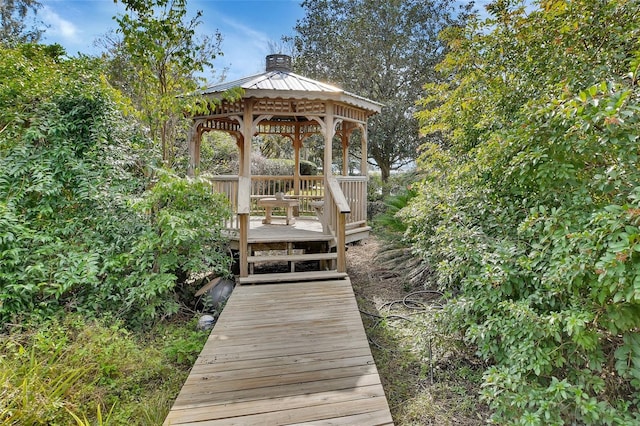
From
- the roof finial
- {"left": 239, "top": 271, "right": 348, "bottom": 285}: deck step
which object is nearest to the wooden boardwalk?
{"left": 239, "top": 271, "right": 348, "bottom": 285}: deck step

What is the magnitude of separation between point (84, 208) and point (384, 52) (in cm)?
1293

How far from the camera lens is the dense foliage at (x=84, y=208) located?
371 centimetres

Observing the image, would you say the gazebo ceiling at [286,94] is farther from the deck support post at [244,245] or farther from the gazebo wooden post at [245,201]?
the deck support post at [244,245]

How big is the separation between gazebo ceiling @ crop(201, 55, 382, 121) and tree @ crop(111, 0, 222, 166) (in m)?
0.75

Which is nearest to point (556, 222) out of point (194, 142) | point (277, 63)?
point (194, 142)

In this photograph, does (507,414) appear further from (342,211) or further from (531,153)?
(342,211)

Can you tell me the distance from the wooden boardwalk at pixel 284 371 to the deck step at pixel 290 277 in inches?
30.0

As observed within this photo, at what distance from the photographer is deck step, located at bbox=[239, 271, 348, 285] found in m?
5.03

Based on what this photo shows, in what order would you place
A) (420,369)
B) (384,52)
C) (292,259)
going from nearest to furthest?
(420,369), (292,259), (384,52)

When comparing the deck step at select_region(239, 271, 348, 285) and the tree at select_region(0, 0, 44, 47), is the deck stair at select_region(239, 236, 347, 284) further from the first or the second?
the tree at select_region(0, 0, 44, 47)

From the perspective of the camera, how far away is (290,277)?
16.9ft

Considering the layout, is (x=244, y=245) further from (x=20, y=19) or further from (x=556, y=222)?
(x=20, y=19)

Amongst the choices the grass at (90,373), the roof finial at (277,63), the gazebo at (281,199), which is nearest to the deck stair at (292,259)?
the gazebo at (281,199)

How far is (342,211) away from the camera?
5.25 metres
